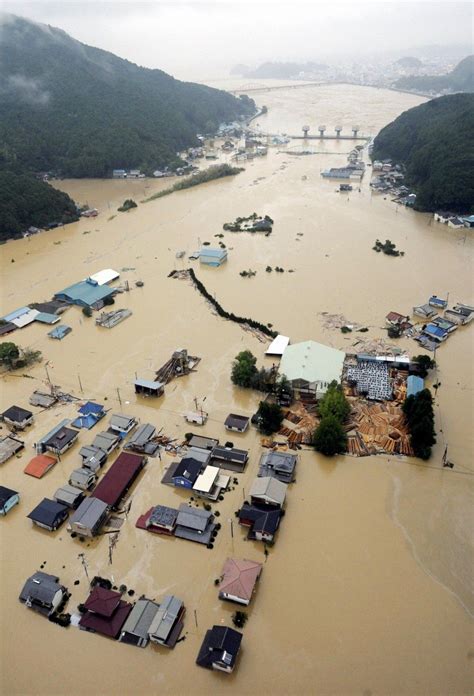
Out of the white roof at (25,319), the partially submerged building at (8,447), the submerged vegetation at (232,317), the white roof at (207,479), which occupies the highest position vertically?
the submerged vegetation at (232,317)

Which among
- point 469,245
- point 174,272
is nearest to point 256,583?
point 174,272

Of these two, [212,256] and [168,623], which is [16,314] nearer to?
[212,256]

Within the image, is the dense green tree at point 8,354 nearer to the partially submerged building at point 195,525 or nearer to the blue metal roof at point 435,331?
the partially submerged building at point 195,525

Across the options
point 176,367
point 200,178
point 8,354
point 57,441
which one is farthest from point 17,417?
point 200,178

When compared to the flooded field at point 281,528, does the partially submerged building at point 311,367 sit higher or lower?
higher

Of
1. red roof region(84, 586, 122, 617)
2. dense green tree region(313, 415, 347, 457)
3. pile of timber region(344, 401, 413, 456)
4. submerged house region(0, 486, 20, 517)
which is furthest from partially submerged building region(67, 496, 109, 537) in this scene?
pile of timber region(344, 401, 413, 456)

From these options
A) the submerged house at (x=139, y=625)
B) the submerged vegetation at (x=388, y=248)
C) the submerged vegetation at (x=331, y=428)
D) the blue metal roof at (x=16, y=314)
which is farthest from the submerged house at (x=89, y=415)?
the submerged vegetation at (x=388, y=248)

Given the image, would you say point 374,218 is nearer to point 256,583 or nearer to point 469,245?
point 469,245

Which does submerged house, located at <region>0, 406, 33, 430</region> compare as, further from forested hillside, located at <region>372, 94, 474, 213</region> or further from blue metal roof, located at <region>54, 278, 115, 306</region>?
forested hillside, located at <region>372, 94, 474, 213</region>
